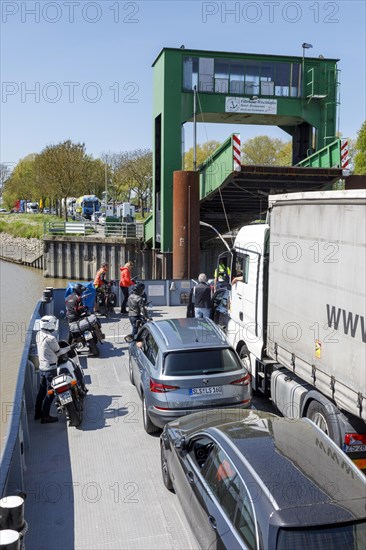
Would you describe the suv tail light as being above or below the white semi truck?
below

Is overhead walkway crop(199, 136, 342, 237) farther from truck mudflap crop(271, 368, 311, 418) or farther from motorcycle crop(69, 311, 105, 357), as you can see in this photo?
truck mudflap crop(271, 368, 311, 418)

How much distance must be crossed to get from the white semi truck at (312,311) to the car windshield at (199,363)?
926mm

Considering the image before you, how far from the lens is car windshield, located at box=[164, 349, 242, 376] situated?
695 cm

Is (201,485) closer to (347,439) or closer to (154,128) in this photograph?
(347,439)

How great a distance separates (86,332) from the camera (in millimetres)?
11094

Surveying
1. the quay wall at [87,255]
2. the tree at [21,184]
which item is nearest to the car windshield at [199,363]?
the quay wall at [87,255]

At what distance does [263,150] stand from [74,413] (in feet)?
172

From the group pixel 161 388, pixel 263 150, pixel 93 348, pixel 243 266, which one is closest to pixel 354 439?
pixel 161 388

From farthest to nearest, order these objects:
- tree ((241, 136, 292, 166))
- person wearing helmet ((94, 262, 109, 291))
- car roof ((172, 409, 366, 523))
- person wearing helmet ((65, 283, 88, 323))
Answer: tree ((241, 136, 292, 166)), person wearing helmet ((94, 262, 109, 291)), person wearing helmet ((65, 283, 88, 323)), car roof ((172, 409, 366, 523))

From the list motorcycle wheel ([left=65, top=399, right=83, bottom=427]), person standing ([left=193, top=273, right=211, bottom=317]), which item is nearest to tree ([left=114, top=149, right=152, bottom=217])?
person standing ([left=193, top=273, right=211, bottom=317])

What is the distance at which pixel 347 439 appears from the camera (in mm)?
5875

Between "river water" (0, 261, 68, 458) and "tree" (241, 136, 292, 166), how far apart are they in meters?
27.0

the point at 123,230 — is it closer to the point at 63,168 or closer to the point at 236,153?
the point at 236,153

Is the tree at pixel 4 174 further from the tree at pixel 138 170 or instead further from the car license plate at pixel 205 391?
the car license plate at pixel 205 391
